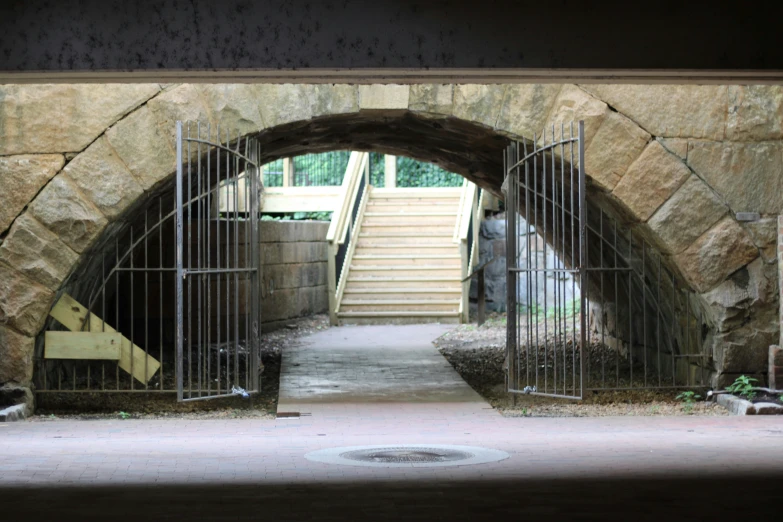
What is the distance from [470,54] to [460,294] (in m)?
12.4

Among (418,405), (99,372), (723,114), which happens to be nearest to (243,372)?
(99,372)

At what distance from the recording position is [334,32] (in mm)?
5633

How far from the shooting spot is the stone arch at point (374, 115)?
9.01m

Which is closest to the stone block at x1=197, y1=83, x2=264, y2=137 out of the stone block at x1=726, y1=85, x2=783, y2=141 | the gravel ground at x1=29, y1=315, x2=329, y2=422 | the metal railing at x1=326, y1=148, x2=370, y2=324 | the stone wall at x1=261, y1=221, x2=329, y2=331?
the gravel ground at x1=29, y1=315, x2=329, y2=422

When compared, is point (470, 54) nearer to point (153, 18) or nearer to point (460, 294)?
point (153, 18)

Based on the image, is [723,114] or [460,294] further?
[460,294]

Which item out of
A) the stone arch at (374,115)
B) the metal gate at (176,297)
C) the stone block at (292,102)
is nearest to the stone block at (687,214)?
the stone arch at (374,115)

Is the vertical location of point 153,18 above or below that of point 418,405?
above

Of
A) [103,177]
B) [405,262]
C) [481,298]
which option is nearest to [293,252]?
[405,262]

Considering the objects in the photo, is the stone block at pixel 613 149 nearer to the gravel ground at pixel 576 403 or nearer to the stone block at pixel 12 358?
the gravel ground at pixel 576 403

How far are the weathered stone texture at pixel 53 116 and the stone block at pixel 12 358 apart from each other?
62.0 inches

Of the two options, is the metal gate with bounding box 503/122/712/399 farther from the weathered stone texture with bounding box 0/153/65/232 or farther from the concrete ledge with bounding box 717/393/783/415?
the weathered stone texture with bounding box 0/153/65/232

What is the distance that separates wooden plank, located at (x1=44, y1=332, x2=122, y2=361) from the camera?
9.30 m

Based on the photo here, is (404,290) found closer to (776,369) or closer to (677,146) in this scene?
(677,146)
